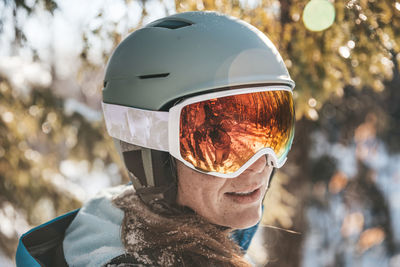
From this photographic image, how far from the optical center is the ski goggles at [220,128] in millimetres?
1309

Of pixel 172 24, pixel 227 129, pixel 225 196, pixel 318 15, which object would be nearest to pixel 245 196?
pixel 225 196

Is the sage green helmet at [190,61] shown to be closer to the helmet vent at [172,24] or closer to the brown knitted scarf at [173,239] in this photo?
the helmet vent at [172,24]

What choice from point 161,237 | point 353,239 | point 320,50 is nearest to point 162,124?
point 161,237

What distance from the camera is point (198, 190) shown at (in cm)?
143

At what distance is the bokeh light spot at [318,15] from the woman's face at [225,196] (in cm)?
134

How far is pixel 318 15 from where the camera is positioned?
91.4 inches

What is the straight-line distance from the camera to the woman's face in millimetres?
1405

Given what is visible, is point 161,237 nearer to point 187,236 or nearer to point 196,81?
point 187,236

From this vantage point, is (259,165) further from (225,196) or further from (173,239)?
(173,239)

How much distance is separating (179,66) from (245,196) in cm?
62

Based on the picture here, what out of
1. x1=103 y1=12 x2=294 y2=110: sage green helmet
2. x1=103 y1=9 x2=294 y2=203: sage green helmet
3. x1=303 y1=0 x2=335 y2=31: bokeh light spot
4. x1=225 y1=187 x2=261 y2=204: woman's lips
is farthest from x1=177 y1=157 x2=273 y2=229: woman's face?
x1=303 y1=0 x2=335 y2=31: bokeh light spot

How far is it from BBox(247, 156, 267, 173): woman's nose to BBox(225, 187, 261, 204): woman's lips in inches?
3.6

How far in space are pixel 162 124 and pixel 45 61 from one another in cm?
192

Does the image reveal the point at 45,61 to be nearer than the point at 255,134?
No
